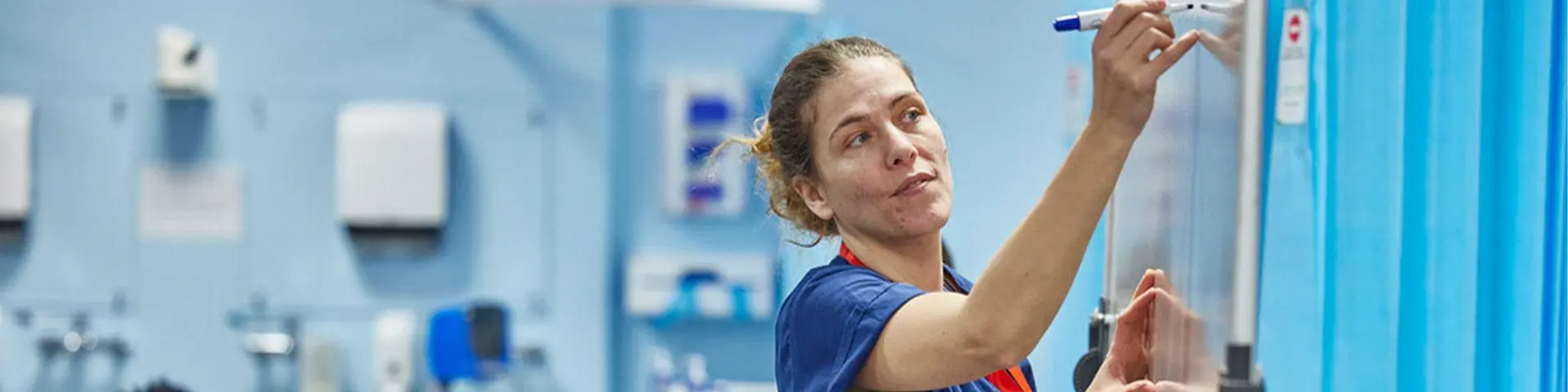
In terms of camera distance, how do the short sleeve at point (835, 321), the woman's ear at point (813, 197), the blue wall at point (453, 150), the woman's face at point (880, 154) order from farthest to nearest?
the blue wall at point (453, 150), the woman's ear at point (813, 197), the woman's face at point (880, 154), the short sleeve at point (835, 321)

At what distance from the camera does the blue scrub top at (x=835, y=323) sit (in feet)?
3.53

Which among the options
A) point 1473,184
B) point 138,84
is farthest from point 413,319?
point 1473,184

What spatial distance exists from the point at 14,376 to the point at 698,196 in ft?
6.14

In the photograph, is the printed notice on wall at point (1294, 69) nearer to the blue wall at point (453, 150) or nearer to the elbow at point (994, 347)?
the elbow at point (994, 347)

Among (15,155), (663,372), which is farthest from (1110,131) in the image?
(15,155)

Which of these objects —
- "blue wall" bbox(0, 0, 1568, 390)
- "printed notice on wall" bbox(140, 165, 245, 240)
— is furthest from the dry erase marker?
"printed notice on wall" bbox(140, 165, 245, 240)

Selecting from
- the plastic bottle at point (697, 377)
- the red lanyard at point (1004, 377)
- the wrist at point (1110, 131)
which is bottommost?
the plastic bottle at point (697, 377)

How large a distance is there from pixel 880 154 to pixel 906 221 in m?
0.06

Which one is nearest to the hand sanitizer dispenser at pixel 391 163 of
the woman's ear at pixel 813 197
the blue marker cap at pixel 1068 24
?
the woman's ear at pixel 813 197

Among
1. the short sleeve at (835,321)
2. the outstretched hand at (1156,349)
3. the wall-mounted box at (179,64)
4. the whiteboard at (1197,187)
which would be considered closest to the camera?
the whiteboard at (1197,187)

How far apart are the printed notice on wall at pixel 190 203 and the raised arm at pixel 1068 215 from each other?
301 centimetres

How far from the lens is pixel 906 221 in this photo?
1.19m

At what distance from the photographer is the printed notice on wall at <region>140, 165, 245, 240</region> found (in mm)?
3576

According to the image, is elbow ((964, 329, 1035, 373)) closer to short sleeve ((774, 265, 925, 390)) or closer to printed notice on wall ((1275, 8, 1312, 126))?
short sleeve ((774, 265, 925, 390))
